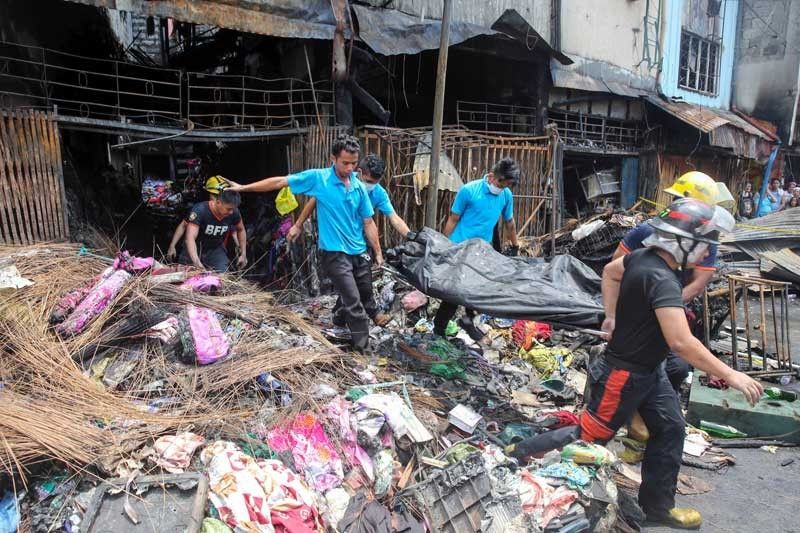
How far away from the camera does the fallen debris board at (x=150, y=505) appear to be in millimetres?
2324

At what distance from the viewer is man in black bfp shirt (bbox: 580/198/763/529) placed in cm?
243

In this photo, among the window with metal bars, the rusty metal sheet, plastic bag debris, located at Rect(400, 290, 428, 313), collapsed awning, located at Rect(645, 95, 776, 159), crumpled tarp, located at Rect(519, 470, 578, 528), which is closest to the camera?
crumpled tarp, located at Rect(519, 470, 578, 528)

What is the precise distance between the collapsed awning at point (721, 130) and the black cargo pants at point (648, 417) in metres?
11.1

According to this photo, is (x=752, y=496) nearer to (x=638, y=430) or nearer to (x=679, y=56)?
(x=638, y=430)

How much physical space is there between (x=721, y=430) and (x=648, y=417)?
66.2 inches

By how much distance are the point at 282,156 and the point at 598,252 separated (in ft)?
17.7

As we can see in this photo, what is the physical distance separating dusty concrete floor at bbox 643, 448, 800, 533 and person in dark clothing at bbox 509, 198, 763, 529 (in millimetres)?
285

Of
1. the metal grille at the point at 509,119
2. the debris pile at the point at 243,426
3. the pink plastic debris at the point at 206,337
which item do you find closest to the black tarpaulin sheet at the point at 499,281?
the debris pile at the point at 243,426

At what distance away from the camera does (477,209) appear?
5004 mm

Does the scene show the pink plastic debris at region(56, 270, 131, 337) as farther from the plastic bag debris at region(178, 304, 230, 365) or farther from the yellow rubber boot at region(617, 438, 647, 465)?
the yellow rubber boot at region(617, 438, 647, 465)

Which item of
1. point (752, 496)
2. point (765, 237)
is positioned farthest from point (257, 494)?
point (765, 237)

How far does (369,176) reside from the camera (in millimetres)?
4516

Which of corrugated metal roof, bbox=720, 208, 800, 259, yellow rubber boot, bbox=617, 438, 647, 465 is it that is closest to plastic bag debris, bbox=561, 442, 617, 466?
yellow rubber boot, bbox=617, 438, 647, 465

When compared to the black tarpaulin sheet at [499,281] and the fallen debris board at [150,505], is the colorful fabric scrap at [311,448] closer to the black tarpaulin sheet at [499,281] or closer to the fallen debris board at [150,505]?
the fallen debris board at [150,505]
